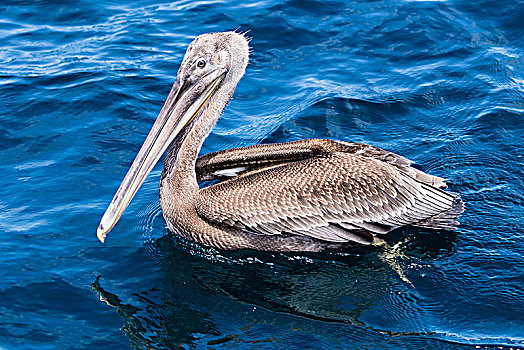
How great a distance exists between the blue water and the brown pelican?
0.22 metres

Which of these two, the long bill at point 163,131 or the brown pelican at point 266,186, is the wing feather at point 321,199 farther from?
the long bill at point 163,131

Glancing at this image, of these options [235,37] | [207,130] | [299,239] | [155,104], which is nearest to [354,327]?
[299,239]

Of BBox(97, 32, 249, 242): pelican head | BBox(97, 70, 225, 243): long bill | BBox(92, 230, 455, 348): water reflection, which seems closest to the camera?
BBox(92, 230, 455, 348): water reflection

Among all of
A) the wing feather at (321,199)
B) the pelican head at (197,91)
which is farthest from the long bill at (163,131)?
the wing feather at (321,199)

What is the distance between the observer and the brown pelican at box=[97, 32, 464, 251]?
19.3 ft

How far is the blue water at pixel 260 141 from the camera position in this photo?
526 cm

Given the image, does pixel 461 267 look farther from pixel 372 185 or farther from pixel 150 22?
pixel 150 22

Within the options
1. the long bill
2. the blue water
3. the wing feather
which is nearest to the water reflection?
the blue water

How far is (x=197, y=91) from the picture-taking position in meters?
6.13

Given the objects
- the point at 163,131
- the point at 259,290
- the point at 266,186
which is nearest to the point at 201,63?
the point at 163,131

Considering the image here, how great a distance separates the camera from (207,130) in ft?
20.3

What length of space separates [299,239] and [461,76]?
422 cm

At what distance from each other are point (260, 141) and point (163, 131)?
2.22 metres

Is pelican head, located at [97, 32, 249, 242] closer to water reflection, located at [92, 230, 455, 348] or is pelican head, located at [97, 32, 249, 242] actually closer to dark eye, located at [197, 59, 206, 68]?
dark eye, located at [197, 59, 206, 68]
